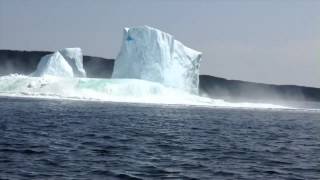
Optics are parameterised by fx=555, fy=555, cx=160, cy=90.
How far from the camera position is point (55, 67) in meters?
72.8

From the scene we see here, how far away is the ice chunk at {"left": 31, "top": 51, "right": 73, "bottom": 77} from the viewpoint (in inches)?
2815

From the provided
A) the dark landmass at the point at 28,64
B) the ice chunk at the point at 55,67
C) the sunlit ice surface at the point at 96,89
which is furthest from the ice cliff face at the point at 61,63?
the dark landmass at the point at 28,64

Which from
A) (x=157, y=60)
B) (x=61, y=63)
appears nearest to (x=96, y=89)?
(x=157, y=60)

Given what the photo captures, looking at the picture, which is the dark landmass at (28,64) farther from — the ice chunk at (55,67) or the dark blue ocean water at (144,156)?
the dark blue ocean water at (144,156)

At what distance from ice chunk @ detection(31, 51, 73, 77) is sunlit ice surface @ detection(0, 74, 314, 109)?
4646 mm

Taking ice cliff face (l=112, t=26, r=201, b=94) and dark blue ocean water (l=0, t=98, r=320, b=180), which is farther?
ice cliff face (l=112, t=26, r=201, b=94)

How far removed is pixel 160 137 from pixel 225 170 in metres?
10.2

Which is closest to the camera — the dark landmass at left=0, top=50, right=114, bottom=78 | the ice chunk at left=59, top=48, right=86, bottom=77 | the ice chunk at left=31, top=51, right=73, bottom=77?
the ice chunk at left=31, top=51, right=73, bottom=77

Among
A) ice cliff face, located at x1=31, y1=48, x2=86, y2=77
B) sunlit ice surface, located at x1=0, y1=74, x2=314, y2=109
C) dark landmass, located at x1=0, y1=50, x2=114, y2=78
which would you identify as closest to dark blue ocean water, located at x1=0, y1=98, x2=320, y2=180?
sunlit ice surface, located at x1=0, y1=74, x2=314, y2=109

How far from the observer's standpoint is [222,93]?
15212 cm

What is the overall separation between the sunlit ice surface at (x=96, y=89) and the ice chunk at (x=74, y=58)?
7.30m

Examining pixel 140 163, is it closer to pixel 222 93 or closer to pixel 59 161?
pixel 59 161

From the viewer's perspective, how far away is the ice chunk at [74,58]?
73469 millimetres

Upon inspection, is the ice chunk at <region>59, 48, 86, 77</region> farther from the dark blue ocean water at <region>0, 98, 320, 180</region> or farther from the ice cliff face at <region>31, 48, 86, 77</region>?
the dark blue ocean water at <region>0, 98, 320, 180</region>
